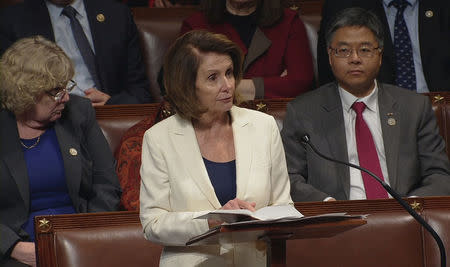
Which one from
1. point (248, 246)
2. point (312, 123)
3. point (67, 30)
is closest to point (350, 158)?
point (312, 123)

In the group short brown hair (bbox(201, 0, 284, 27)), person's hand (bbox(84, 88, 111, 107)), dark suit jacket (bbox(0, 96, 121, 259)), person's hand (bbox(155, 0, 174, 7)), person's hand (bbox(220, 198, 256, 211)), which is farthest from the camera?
person's hand (bbox(155, 0, 174, 7))

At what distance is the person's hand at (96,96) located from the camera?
3.27 metres

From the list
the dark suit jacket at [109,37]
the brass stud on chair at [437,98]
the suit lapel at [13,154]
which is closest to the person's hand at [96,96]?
the dark suit jacket at [109,37]

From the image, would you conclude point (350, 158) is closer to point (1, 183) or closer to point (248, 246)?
point (248, 246)

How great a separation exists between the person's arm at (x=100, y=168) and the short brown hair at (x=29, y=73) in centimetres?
18

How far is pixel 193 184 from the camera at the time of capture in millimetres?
2180

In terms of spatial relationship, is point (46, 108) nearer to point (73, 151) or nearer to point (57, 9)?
point (73, 151)

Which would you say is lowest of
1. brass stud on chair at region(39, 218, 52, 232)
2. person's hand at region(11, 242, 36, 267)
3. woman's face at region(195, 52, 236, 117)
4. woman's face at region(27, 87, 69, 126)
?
person's hand at region(11, 242, 36, 267)

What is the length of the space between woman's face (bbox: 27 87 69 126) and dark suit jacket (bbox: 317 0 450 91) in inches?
44.2

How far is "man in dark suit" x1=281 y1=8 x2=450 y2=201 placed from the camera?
2.81 meters

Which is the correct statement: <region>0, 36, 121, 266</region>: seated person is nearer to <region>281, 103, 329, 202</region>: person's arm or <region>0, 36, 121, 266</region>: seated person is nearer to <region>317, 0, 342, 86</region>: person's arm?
<region>281, 103, 329, 202</region>: person's arm

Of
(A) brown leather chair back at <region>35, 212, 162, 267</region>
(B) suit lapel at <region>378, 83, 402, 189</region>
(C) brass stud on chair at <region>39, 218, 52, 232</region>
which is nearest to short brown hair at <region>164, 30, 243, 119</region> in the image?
(A) brown leather chair back at <region>35, 212, 162, 267</region>

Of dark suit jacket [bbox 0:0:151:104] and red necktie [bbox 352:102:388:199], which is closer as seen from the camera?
red necktie [bbox 352:102:388:199]

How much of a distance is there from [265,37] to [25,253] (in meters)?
1.34
